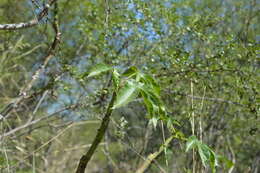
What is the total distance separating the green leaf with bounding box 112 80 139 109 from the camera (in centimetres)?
86

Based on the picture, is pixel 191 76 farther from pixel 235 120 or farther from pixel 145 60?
pixel 235 120

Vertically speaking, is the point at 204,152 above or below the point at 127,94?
below

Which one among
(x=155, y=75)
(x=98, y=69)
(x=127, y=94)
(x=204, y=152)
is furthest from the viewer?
(x=155, y=75)

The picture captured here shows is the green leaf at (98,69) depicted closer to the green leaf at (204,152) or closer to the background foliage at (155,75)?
the background foliage at (155,75)

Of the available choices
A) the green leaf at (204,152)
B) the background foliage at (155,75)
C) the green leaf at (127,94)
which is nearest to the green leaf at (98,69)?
the background foliage at (155,75)

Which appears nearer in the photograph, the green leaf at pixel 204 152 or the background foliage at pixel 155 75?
the green leaf at pixel 204 152

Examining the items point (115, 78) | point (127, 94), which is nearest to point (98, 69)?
point (115, 78)

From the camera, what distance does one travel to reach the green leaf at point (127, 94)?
0.86 m

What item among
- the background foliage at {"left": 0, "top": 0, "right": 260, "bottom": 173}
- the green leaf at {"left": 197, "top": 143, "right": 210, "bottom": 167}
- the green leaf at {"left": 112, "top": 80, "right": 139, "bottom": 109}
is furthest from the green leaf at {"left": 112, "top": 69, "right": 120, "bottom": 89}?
the green leaf at {"left": 197, "top": 143, "right": 210, "bottom": 167}

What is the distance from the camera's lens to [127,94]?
2.91 feet

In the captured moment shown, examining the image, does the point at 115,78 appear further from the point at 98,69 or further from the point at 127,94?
the point at 127,94

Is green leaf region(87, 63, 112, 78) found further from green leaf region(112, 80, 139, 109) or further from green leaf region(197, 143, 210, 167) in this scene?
green leaf region(197, 143, 210, 167)

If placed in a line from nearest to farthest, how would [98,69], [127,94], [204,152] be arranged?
[127,94] → [98,69] → [204,152]

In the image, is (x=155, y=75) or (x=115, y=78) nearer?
(x=115, y=78)
